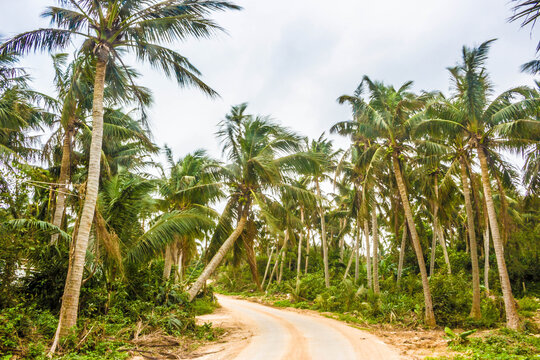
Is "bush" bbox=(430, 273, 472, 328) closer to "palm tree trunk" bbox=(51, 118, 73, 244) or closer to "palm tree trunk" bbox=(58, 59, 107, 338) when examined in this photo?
"palm tree trunk" bbox=(58, 59, 107, 338)

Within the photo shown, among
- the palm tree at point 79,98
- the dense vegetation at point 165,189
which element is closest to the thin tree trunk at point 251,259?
the dense vegetation at point 165,189

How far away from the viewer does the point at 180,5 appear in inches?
325

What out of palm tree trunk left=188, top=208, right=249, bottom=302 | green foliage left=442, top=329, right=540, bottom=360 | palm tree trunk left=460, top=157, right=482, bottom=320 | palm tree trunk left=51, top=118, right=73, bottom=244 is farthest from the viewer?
palm tree trunk left=460, top=157, right=482, bottom=320

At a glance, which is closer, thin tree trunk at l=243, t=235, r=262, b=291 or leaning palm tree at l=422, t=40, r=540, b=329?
leaning palm tree at l=422, t=40, r=540, b=329

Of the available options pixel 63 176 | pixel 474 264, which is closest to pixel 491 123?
pixel 474 264

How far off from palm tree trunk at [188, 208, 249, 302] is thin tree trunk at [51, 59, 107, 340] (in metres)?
4.93

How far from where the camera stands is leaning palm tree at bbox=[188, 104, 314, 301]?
41.6 ft

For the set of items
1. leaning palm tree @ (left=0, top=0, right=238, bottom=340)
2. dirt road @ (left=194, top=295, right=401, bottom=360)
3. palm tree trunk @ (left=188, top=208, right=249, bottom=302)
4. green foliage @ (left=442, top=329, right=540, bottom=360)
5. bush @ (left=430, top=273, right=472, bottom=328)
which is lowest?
dirt road @ (left=194, top=295, right=401, bottom=360)

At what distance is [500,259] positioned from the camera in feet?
37.6

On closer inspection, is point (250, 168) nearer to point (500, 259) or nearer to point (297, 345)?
point (297, 345)

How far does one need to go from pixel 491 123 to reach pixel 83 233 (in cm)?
1347

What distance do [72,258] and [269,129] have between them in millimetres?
8465

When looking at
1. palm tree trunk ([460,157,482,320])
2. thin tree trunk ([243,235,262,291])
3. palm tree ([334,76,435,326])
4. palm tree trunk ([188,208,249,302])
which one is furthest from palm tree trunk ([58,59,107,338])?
palm tree trunk ([460,157,482,320])

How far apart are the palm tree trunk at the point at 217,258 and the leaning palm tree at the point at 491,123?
820 cm
